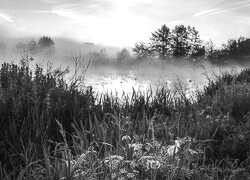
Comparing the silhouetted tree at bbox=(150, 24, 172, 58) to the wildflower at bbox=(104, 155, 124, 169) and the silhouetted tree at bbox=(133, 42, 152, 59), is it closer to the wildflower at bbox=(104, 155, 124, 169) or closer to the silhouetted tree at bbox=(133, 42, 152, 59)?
the silhouetted tree at bbox=(133, 42, 152, 59)

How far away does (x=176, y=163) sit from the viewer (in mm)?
3260

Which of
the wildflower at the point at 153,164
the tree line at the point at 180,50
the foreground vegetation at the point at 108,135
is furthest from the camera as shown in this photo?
the tree line at the point at 180,50

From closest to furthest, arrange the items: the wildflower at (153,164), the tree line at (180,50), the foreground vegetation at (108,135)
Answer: the wildflower at (153,164) → the foreground vegetation at (108,135) → the tree line at (180,50)

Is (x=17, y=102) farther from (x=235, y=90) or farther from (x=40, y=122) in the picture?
(x=235, y=90)

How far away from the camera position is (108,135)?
13.0ft

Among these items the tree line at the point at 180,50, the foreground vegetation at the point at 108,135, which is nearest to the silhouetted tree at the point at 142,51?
the tree line at the point at 180,50

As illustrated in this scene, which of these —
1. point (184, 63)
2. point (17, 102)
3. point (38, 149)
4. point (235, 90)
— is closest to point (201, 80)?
point (235, 90)

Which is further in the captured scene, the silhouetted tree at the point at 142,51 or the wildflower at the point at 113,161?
the silhouetted tree at the point at 142,51

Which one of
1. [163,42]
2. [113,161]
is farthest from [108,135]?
[163,42]

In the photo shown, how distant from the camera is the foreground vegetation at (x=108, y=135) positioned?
10.2 feet

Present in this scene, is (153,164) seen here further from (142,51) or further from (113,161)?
(142,51)

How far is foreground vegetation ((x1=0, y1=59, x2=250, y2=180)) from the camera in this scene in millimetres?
3113

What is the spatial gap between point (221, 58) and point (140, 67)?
497cm

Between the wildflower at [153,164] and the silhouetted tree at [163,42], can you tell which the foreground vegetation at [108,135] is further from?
the silhouetted tree at [163,42]
